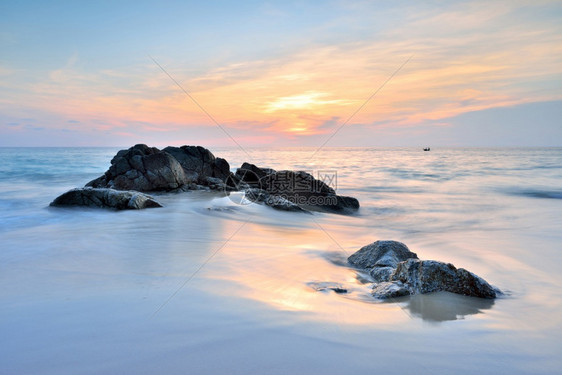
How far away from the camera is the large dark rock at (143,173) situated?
1236 centimetres

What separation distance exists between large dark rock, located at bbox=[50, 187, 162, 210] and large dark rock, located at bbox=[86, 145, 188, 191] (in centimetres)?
302

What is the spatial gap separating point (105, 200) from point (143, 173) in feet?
12.4

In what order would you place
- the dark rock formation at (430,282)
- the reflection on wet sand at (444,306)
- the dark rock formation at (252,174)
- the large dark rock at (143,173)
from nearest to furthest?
the reflection on wet sand at (444,306) → the dark rock formation at (430,282) → the large dark rock at (143,173) → the dark rock formation at (252,174)

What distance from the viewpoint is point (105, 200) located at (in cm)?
889

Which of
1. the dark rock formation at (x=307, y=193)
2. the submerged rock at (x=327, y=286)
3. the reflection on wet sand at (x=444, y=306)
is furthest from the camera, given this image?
the dark rock formation at (x=307, y=193)

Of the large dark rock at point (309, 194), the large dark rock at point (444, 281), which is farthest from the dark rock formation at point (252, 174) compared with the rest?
the large dark rock at point (444, 281)

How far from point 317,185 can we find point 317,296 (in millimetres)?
8467

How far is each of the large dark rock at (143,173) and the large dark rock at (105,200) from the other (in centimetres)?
302

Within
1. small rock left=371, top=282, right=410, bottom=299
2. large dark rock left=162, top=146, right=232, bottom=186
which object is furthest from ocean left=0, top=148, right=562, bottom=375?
large dark rock left=162, top=146, right=232, bottom=186

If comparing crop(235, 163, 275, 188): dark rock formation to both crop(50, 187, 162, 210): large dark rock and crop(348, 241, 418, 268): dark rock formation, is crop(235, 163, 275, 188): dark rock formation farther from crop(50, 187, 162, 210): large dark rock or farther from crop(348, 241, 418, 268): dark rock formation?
crop(348, 241, 418, 268): dark rock formation

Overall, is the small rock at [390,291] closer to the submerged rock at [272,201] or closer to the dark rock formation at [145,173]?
the submerged rock at [272,201]

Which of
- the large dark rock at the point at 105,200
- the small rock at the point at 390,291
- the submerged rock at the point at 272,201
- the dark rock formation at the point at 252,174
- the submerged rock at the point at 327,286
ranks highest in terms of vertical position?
the dark rock formation at the point at 252,174

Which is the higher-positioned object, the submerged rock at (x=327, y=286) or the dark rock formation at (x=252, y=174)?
the dark rock formation at (x=252, y=174)

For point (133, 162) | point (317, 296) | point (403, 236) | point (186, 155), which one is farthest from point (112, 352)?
point (186, 155)
